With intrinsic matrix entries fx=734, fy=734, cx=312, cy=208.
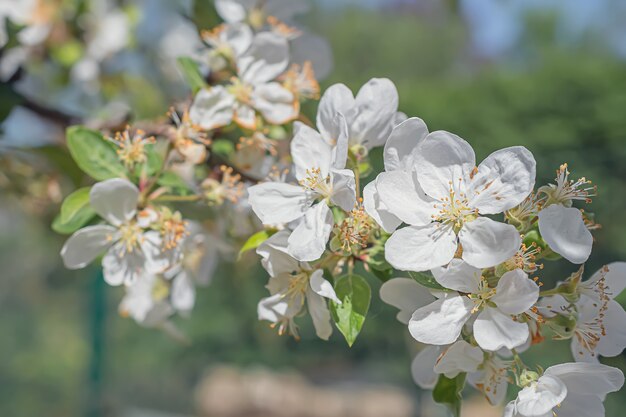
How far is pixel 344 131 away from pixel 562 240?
22 centimetres

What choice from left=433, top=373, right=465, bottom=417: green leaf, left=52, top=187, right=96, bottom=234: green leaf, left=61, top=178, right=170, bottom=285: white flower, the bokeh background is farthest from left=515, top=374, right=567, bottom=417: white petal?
the bokeh background

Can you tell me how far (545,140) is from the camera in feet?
14.3

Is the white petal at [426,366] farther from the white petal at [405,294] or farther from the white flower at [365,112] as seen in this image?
the white flower at [365,112]

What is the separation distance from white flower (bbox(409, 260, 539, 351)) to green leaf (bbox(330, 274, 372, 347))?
0.08 metres

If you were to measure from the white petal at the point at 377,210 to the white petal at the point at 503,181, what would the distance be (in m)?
0.08

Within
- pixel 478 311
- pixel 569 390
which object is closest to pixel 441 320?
pixel 478 311

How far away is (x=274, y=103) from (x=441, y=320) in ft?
1.31

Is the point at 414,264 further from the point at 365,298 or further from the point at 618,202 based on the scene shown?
the point at 618,202

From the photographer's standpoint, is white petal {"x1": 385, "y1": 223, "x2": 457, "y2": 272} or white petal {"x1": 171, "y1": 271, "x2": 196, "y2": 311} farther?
white petal {"x1": 171, "y1": 271, "x2": 196, "y2": 311}

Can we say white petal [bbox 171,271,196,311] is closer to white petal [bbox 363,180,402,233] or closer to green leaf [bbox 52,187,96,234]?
green leaf [bbox 52,187,96,234]

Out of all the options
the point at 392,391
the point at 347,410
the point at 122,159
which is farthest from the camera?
the point at 347,410

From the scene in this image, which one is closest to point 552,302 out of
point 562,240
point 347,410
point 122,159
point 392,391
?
point 562,240

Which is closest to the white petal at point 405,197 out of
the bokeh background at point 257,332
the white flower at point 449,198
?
the white flower at point 449,198

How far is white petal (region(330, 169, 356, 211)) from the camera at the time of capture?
681 millimetres
